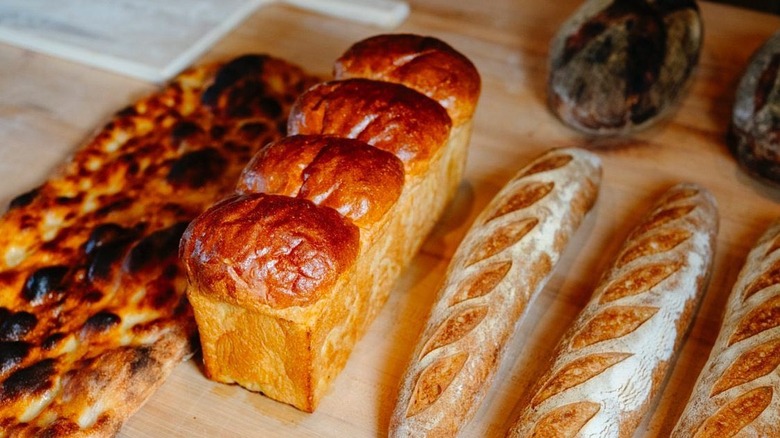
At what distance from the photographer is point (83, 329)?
81.6 inches

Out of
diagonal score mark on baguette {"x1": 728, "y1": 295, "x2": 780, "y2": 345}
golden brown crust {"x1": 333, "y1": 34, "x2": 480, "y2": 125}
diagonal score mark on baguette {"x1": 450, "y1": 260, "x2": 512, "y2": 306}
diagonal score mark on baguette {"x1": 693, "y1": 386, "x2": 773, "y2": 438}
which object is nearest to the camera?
diagonal score mark on baguette {"x1": 693, "y1": 386, "x2": 773, "y2": 438}

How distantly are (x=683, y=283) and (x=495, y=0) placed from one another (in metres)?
1.94

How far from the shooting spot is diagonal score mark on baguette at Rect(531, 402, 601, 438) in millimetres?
1752

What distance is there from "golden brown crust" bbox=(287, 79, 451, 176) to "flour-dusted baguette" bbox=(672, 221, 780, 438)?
2.82ft

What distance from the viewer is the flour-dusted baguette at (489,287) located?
186 cm

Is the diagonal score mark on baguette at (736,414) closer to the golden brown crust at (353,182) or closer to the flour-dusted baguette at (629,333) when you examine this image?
the flour-dusted baguette at (629,333)

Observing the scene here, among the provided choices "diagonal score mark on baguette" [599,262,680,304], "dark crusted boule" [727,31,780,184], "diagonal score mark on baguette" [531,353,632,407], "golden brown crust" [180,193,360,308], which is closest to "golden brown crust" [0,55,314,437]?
"golden brown crust" [180,193,360,308]

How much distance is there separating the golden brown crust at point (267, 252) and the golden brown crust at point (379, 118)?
0.34 metres

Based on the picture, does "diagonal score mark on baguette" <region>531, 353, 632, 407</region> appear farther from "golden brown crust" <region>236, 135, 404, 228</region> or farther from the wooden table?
"golden brown crust" <region>236, 135, 404, 228</region>

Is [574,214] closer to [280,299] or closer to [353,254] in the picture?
[353,254]

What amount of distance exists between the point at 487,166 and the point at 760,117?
874 mm

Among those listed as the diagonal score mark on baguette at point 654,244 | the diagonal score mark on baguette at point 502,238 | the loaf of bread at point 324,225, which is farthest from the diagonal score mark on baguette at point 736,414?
the loaf of bread at point 324,225

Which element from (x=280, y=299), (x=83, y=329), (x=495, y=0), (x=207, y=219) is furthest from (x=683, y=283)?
(x=495, y=0)

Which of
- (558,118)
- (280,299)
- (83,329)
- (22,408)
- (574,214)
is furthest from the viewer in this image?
(558,118)
